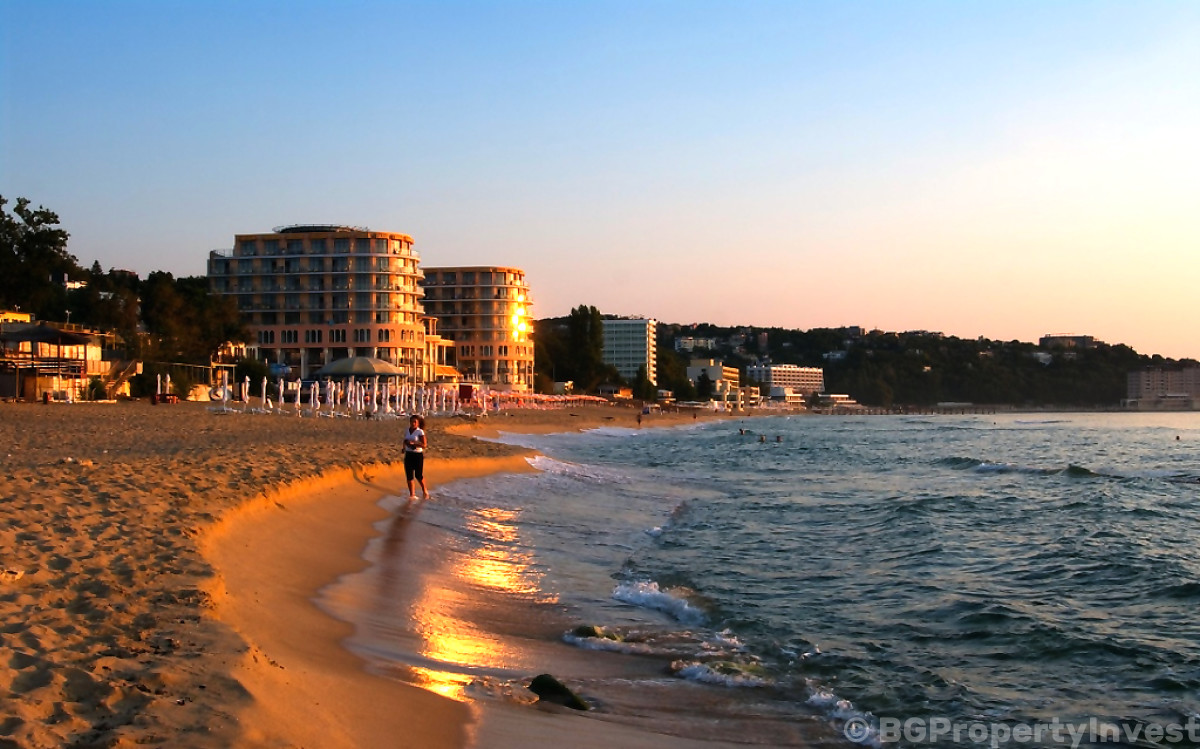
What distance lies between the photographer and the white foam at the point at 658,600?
431 inches

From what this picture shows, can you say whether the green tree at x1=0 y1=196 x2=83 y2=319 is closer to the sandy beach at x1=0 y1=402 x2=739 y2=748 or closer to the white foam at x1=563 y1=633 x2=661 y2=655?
the sandy beach at x1=0 y1=402 x2=739 y2=748

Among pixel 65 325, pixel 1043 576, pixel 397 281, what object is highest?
pixel 397 281

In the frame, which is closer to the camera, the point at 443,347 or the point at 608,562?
the point at 608,562

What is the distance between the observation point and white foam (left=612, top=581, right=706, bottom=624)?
11.0 metres

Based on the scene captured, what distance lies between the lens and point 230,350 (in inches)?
3179

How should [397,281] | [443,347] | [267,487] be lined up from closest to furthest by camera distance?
[267,487], [397,281], [443,347]

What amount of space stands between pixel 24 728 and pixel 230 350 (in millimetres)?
81125

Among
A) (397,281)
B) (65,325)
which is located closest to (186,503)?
(65,325)

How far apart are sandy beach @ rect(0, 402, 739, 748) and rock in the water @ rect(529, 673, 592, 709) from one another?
11.5 inches

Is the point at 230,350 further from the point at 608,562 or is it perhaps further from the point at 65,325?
the point at 608,562

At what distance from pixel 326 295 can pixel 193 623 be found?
9512 cm

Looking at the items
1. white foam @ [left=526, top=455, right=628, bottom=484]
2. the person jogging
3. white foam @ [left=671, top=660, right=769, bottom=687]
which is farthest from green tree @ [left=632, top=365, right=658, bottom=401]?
white foam @ [left=671, top=660, right=769, bottom=687]

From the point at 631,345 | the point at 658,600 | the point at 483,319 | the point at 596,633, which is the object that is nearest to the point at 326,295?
the point at 483,319

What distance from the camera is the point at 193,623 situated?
668 cm
